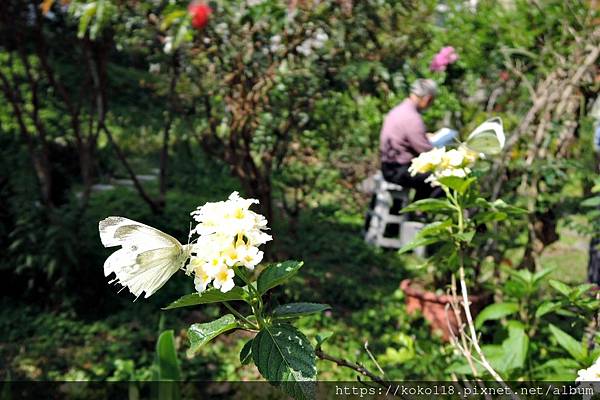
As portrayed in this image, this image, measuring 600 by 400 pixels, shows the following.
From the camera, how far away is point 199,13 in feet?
9.63

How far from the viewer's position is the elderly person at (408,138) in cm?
385

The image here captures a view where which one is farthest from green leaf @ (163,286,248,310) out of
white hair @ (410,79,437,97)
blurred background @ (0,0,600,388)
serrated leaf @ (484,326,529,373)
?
white hair @ (410,79,437,97)

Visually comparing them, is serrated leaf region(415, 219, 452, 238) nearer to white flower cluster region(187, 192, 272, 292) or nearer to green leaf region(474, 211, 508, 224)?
green leaf region(474, 211, 508, 224)

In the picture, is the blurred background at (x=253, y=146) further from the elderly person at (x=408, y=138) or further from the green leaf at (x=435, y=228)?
the green leaf at (x=435, y=228)

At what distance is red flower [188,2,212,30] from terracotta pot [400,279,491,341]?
6.69 ft

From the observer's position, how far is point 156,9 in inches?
135

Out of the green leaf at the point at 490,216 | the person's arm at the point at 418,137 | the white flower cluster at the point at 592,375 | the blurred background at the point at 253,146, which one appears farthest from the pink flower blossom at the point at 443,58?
the white flower cluster at the point at 592,375

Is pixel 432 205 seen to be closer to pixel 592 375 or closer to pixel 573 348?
pixel 592 375

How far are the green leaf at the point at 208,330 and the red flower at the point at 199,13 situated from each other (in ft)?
7.71

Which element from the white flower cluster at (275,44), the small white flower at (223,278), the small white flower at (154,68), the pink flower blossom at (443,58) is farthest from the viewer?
the pink flower blossom at (443,58)

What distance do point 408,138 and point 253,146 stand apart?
1.15m

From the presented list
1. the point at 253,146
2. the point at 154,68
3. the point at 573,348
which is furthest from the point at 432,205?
the point at 154,68

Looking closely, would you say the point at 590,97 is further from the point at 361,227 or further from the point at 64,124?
the point at 64,124

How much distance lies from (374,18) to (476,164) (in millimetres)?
1947
